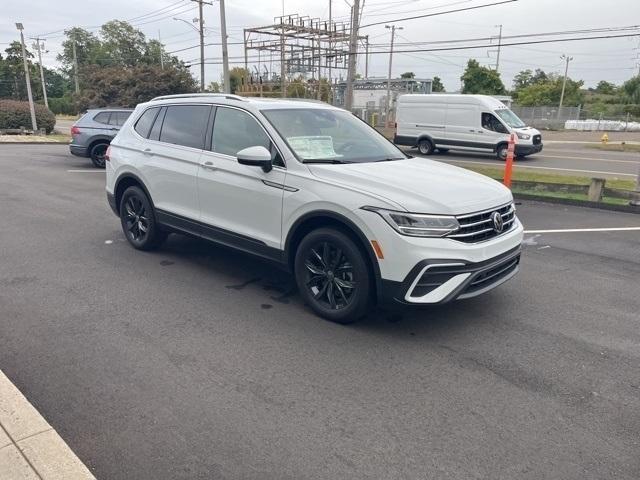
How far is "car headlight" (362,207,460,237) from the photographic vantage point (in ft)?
12.9

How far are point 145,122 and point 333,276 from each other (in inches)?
136

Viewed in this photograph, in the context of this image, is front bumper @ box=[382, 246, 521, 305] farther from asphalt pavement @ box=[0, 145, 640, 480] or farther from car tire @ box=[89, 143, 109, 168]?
car tire @ box=[89, 143, 109, 168]

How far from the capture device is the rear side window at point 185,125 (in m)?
5.55

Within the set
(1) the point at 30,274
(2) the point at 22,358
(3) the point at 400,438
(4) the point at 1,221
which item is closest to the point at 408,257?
(3) the point at 400,438

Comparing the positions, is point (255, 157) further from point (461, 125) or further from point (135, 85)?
point (135, 85)

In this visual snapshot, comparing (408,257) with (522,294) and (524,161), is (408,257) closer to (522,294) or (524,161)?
(522,294)

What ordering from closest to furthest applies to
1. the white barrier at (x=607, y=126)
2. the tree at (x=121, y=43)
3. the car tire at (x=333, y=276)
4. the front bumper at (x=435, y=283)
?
1. the front bumper at (x=435, y=283)
2. the car tire at (x=333, y=276)
3. the white barrier at (x=607, y=126)
4. the tree at (x=121, y=43)

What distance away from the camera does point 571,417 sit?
10.5ft

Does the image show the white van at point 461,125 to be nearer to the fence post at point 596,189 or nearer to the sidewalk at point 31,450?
the fence post at point 596,189

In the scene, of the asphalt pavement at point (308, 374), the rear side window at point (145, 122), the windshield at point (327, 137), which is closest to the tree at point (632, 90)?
the asphalt pavement at point (308, 374)

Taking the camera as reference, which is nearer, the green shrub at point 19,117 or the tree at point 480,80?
the green shrub at point 19,117

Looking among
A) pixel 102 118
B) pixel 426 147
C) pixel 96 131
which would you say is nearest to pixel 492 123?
pixel 426 147

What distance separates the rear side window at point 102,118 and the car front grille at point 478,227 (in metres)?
13.7

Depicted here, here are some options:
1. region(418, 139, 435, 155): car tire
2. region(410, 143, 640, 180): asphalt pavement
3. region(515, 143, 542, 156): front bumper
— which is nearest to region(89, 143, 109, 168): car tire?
region(410, 143, 640, 180): asphalt pavement
